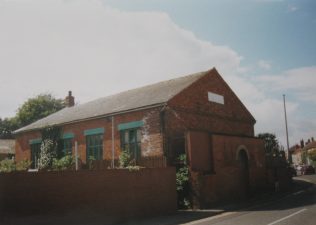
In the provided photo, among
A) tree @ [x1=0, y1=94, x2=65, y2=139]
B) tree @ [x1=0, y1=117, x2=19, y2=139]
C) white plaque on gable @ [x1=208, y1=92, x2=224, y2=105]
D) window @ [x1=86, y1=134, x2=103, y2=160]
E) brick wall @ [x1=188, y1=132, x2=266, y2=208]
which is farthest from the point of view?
tree @ [x1=0, y1=117, x2=19, y2=139]

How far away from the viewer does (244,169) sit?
2067 cm

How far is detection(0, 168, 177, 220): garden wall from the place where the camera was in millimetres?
10352

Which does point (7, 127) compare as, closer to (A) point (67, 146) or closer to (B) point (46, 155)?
(B) point (46, 155)

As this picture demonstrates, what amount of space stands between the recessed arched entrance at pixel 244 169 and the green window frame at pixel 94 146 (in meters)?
8.61

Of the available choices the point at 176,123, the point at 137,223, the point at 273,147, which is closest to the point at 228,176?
the point at 176,123

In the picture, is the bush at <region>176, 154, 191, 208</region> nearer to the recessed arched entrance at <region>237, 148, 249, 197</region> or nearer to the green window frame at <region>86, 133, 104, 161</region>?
the recessed arched entrance at <region>237, 148, 249, 197</region>

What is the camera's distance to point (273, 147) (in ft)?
141

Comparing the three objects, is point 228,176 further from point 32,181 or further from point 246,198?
point 32,181

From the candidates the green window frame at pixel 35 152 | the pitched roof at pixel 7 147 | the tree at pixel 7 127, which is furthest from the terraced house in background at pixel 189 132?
the tree at pixel 7 127

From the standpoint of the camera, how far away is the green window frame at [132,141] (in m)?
19.6

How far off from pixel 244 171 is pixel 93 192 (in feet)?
37.1

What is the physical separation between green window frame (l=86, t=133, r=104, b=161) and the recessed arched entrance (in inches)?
339

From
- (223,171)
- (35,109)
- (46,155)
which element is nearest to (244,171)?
(223,171)

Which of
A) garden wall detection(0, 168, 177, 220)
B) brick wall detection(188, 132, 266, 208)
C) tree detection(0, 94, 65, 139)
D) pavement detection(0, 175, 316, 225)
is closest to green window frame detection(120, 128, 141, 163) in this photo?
brick wall detection(188, 132, 266, 208)
